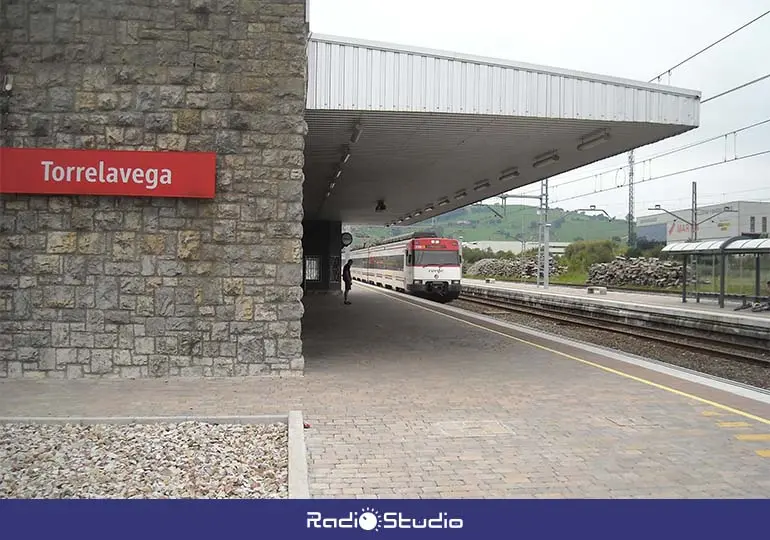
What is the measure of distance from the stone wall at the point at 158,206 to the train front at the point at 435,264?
19.7 meters

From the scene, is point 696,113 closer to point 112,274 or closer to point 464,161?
point 464,161

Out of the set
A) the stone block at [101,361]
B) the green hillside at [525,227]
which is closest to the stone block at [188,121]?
the stone block at [101,361]

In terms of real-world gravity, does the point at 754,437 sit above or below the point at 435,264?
below

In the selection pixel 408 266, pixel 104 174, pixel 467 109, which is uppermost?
pixel 467 109

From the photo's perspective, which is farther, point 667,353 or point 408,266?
point 408,266

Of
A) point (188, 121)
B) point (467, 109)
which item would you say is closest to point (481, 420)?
point (188, 121)

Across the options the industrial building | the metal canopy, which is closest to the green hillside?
the industrial building

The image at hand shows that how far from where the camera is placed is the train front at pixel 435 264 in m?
28.3

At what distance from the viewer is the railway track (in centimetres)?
1381

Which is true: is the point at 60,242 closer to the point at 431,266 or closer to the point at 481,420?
the point at 481,420

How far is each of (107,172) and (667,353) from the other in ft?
39.1

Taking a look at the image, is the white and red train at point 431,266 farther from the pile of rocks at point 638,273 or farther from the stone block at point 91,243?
the stone block at point 91,243

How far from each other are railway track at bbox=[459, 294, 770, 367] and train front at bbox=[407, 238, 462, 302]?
4.07 m

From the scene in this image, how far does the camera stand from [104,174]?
8.42 m
